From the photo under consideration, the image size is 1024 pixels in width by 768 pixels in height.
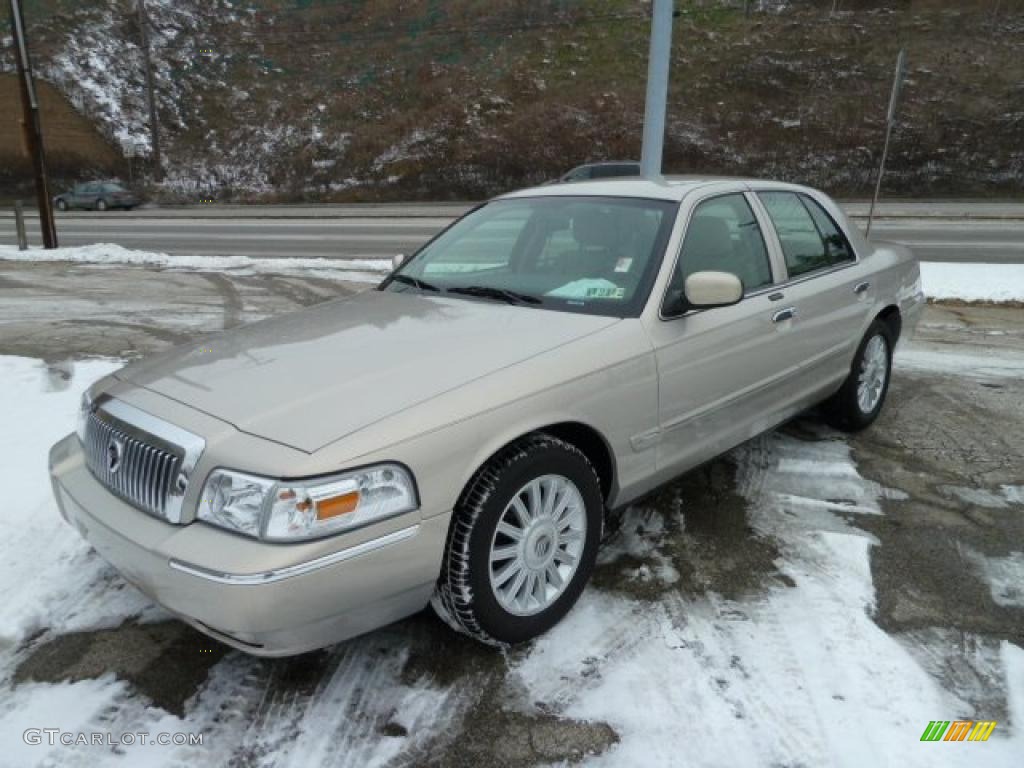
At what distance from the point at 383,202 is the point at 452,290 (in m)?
31.5

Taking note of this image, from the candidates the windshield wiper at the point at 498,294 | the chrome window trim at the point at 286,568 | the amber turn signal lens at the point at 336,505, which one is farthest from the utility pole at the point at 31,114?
the amber turn signal lens at the point at 336,505

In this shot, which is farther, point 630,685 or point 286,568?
point 630,685

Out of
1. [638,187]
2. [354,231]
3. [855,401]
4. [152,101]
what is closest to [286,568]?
[638,187]

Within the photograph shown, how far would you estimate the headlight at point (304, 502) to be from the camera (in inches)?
87.1

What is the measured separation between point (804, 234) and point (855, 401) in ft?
3.68

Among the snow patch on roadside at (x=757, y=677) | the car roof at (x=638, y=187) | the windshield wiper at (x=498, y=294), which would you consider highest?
the car roof at (x=638, y=187)

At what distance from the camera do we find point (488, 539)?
2.55 meters

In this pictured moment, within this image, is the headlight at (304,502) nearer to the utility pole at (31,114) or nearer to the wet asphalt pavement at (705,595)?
the wet asphalt pavement at (705,595)

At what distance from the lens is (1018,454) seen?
4586mm

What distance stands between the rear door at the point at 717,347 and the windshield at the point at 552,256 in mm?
157

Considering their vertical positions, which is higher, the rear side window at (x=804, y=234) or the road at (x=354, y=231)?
the rear side window at (x=804, y=234)

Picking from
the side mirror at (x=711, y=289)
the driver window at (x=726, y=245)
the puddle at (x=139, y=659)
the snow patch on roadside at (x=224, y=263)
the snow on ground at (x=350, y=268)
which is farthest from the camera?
the snow patch on roadside at (x=224, y=263)

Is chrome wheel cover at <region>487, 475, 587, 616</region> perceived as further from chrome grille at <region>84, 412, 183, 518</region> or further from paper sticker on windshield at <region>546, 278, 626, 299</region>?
chrome grille at <region>84, 412, 183, 518</region>

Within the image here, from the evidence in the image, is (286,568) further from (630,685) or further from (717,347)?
(717,347)
